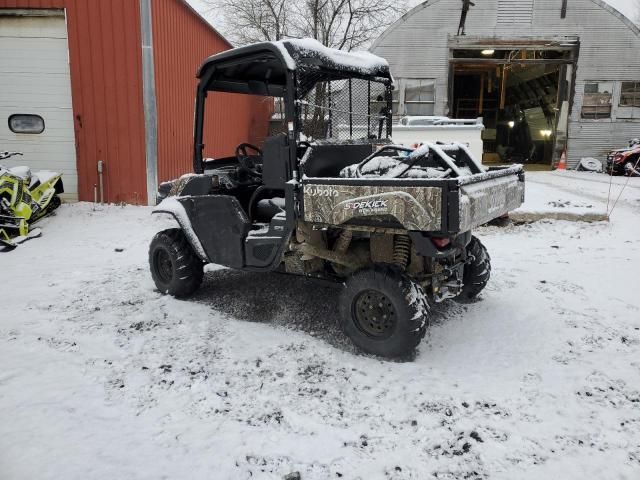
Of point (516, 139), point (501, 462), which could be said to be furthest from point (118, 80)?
point (516, 139)

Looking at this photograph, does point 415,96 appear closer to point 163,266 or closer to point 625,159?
point 625,159

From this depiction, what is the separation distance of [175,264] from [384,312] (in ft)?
7.40

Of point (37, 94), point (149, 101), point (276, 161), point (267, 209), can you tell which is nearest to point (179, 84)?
point (149, 101)

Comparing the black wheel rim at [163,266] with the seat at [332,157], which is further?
the black wheel rim at [163,266]

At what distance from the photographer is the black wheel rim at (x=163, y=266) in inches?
200

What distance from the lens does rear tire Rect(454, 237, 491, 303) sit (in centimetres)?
471

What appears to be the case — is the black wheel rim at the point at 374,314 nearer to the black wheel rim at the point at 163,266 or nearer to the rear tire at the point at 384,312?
the rear tire at the point at 384,312

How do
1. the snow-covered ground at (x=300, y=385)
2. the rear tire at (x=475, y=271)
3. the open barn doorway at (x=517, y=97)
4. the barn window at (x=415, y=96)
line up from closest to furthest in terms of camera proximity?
the snow-covered ground at (x=300, y=385) → the rear tire at (x=475, y=271) → the barn window at (x=415, y=96) → the open barn doorway at (x=517, y=97)

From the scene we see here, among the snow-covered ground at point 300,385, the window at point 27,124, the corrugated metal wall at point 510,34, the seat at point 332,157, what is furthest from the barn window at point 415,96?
the seat at point 332,157

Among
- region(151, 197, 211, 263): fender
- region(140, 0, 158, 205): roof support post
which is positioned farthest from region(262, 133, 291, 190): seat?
region(140, 0, 158, 205): roof support post

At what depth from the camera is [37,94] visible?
9.25m

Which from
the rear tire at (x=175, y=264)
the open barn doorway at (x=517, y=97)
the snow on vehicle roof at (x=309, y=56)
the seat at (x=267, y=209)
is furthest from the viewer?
the open barn doorway at (x=517, y=97)

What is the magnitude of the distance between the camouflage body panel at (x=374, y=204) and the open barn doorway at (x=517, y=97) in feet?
51.0

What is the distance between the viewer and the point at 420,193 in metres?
3.19
